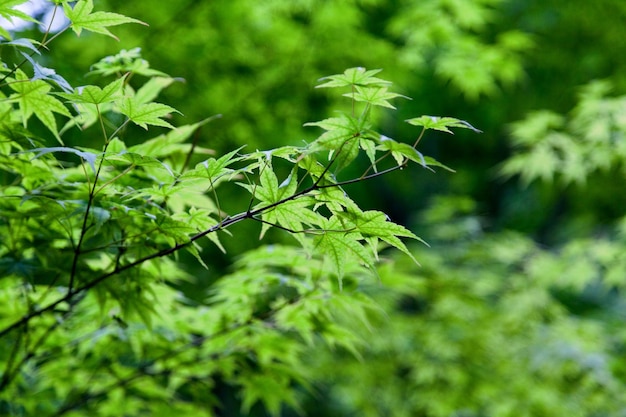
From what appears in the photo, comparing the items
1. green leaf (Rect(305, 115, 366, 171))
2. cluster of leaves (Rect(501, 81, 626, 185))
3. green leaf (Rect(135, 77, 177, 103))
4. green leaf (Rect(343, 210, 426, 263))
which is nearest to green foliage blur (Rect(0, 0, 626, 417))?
cluster of leaves (Rect(501, 81, 626, 185))

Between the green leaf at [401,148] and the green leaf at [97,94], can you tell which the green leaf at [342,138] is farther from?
the green leaf at [97,94]

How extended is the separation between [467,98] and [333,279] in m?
4.87

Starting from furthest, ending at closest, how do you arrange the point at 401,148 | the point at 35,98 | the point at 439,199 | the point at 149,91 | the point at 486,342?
the point at 439,199
the point at 486,342
the point at 149,91
the point at 35,98
the point at 401,148

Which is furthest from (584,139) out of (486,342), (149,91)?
(149,91)

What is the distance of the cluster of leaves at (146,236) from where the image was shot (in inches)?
43.9

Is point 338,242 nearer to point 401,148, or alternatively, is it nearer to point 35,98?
point 401,148

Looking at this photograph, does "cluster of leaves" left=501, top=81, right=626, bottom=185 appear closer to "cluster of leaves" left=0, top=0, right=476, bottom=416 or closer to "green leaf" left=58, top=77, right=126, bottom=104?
"cluster of leaves" left=0, top=0, right=476, bottom=416

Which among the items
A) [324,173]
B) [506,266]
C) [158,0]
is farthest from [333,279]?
[506,266]

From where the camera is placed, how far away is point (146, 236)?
134 cm

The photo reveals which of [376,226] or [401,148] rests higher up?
[401,148]

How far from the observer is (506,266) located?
468 centimetres

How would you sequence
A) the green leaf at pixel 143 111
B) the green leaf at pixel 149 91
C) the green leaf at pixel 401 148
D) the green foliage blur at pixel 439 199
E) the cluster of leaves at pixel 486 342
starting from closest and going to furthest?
the green leaf at pixel 401 148
the green leaf at pixel 143 111
the green leaf at pixel 149 91
the green foliage blur at pixel 439 199
the cluster of leaves at pixel 486 342

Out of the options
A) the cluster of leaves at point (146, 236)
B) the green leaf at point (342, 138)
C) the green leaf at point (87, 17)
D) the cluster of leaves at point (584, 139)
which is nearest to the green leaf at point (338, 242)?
the cluster of leaves at point (146, 236)

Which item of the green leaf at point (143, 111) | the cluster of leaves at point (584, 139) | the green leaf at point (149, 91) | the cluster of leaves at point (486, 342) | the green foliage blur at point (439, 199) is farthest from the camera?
the cluster of leaves at point (486, 342)
